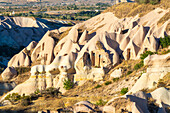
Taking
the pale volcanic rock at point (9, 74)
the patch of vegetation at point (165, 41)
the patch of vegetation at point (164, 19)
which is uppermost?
the patch of vegetation at point (164, 19)

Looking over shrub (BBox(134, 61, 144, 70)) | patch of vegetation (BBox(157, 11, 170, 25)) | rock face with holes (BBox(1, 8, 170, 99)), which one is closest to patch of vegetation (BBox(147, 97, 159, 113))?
shrub (BBox(134, 61, 144, 70))

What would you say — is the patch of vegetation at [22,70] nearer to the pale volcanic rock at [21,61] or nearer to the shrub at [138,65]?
the pale volcanic rock at [21,61]

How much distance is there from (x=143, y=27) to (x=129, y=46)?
342 centimetres

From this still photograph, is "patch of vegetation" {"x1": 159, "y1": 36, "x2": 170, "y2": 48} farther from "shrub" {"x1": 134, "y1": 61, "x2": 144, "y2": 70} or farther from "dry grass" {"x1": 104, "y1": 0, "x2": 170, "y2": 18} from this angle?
"dry grass" {"x1": 104, "y1": 0, "x2": 170, "y2": 18}

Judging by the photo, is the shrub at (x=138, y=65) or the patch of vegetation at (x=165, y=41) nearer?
the shrub at (x=138, y=65)

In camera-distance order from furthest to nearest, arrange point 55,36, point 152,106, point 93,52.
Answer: point 55,36
point 93,52
point 152,106

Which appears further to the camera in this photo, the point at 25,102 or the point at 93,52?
the point at 93,52

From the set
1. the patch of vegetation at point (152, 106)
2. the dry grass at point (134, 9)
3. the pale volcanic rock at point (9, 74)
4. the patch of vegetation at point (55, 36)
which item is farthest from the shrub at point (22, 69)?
the patch of vegetation at point (152, 106)

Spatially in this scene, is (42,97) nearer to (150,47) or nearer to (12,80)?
(150,47)

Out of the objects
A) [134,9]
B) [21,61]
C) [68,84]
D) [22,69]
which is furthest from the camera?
[134,9]

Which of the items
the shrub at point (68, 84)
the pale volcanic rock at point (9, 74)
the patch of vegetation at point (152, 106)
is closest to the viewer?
the patch of vegetation at point (152, 106)

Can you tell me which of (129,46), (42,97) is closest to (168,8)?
(129,46)

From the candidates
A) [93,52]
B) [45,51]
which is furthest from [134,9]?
[93,52]

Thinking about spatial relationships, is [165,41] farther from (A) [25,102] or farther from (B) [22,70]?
(B) [22,70]
